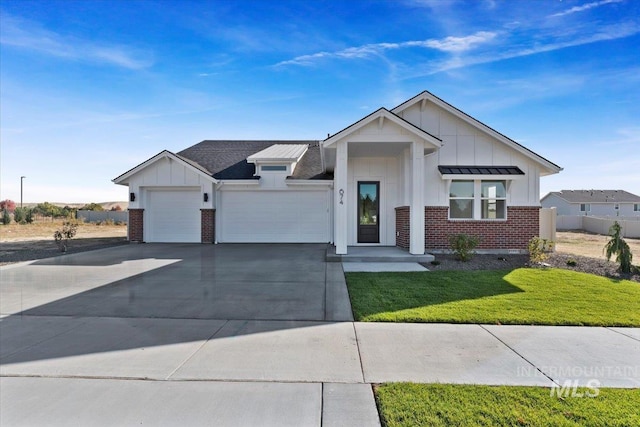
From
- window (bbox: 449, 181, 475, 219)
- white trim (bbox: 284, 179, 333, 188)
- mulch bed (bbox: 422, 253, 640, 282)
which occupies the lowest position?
mulch bed (bbox: 422, 253, 640, 282)

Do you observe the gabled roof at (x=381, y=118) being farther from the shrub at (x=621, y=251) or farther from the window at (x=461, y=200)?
the shrub at (x=621, y=251)

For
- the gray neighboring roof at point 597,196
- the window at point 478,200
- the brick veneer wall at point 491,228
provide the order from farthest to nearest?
the gray neighboring roof at point 597,196 → the window at point 478,200 → the brick veneer wall at point 491,228

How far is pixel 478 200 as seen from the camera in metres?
12.0

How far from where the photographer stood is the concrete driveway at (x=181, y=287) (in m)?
5.40

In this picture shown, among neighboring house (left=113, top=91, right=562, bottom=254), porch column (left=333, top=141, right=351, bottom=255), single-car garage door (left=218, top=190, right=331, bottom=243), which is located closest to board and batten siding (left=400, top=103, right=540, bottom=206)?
neighboring house (left=113, top=91, right=562, bottom=254)

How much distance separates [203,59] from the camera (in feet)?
39.3

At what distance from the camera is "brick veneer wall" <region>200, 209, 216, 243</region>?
15.2 meters

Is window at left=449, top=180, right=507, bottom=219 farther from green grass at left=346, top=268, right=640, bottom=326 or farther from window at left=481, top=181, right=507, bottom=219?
green grass at left=346, top=268, right=640, bottom=326

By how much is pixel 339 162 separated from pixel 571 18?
7.89 meters

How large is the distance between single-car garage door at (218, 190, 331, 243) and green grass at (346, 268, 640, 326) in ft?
24.6

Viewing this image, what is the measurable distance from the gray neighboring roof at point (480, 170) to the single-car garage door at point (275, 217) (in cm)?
566

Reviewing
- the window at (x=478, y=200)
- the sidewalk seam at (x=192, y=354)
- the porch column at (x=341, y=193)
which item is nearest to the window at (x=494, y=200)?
the window at (x=478, y=200)

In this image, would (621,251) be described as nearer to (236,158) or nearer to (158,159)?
(236,158)

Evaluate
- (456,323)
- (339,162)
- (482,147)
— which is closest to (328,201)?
(339,162)
